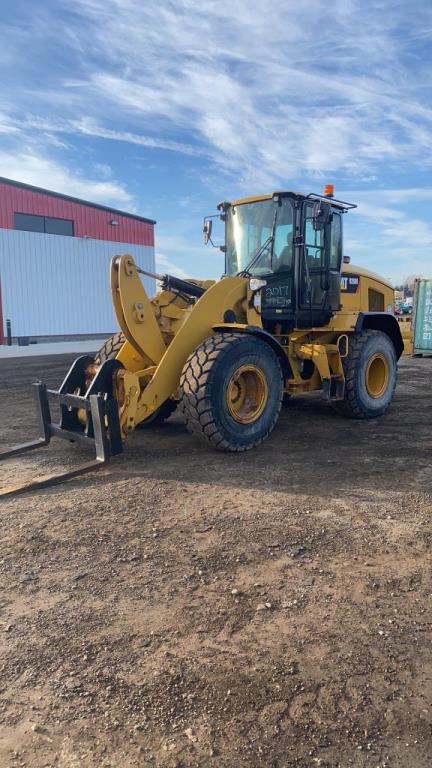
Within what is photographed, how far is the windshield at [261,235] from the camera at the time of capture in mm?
6328

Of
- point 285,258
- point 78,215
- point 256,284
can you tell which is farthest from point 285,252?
point 78,215

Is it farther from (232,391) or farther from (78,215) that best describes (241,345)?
(78,215)

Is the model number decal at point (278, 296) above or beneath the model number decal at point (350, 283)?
beneath

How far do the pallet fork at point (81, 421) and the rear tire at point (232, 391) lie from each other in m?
0.72

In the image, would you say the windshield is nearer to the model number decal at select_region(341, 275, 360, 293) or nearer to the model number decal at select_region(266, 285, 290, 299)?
the model number decal at select_region(266, 285, 290, 299)

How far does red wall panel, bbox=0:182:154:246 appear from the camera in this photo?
73.5ft

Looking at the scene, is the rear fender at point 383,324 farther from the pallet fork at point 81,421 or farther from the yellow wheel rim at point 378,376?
the pallet fork at point 81,421

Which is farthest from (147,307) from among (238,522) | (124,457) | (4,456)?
(238,522)

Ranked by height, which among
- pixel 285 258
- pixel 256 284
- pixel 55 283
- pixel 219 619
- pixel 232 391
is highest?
pixel 55 283

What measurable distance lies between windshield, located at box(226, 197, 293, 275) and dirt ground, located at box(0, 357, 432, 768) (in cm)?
255

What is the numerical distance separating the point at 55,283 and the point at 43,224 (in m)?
2.55

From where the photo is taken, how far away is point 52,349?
2139 cm

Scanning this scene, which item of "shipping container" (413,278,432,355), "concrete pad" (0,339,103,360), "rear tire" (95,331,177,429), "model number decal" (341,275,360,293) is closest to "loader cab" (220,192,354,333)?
Answer: "model number decal" (341,275,360,293)

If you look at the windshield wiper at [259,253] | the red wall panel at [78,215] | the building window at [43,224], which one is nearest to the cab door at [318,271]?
the windshield wiper at [259,253]
